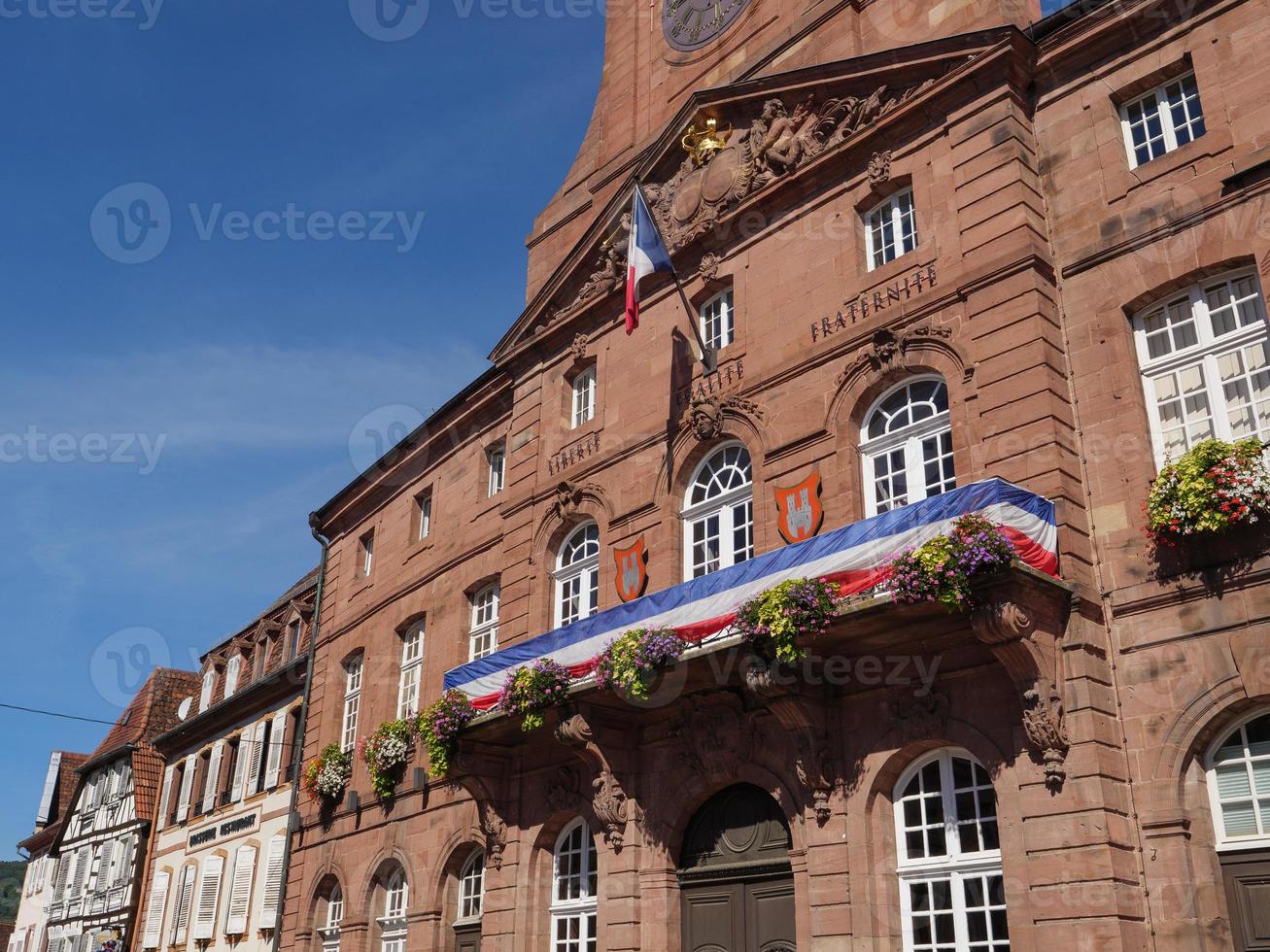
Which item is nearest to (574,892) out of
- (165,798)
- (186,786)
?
(186,786)

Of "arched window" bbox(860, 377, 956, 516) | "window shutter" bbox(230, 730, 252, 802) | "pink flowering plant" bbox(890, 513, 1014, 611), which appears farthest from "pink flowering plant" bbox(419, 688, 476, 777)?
"window shutter" bbox(230, 730, 252, 802)

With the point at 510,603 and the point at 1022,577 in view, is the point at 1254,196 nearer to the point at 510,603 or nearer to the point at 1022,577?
the point at 1022,577

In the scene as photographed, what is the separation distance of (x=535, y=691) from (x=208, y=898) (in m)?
18.6

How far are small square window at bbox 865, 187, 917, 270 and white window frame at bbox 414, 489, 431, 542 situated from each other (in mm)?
12953

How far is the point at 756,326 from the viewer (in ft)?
61.3

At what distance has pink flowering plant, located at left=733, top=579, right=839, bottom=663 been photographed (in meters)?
14.1

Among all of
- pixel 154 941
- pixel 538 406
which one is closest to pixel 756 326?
pixel 538 406

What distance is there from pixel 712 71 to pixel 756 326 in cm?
595

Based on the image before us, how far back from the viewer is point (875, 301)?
669 inches

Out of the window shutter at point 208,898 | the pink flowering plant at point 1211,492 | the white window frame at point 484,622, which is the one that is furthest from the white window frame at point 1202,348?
the window shutter at point 208,898

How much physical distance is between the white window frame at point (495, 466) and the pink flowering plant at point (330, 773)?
638 centimetres

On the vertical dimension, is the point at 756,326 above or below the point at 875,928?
above

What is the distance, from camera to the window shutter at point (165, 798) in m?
38.4

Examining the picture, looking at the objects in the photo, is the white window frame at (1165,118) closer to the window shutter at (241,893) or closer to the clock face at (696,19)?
the clock face at (696,19)
